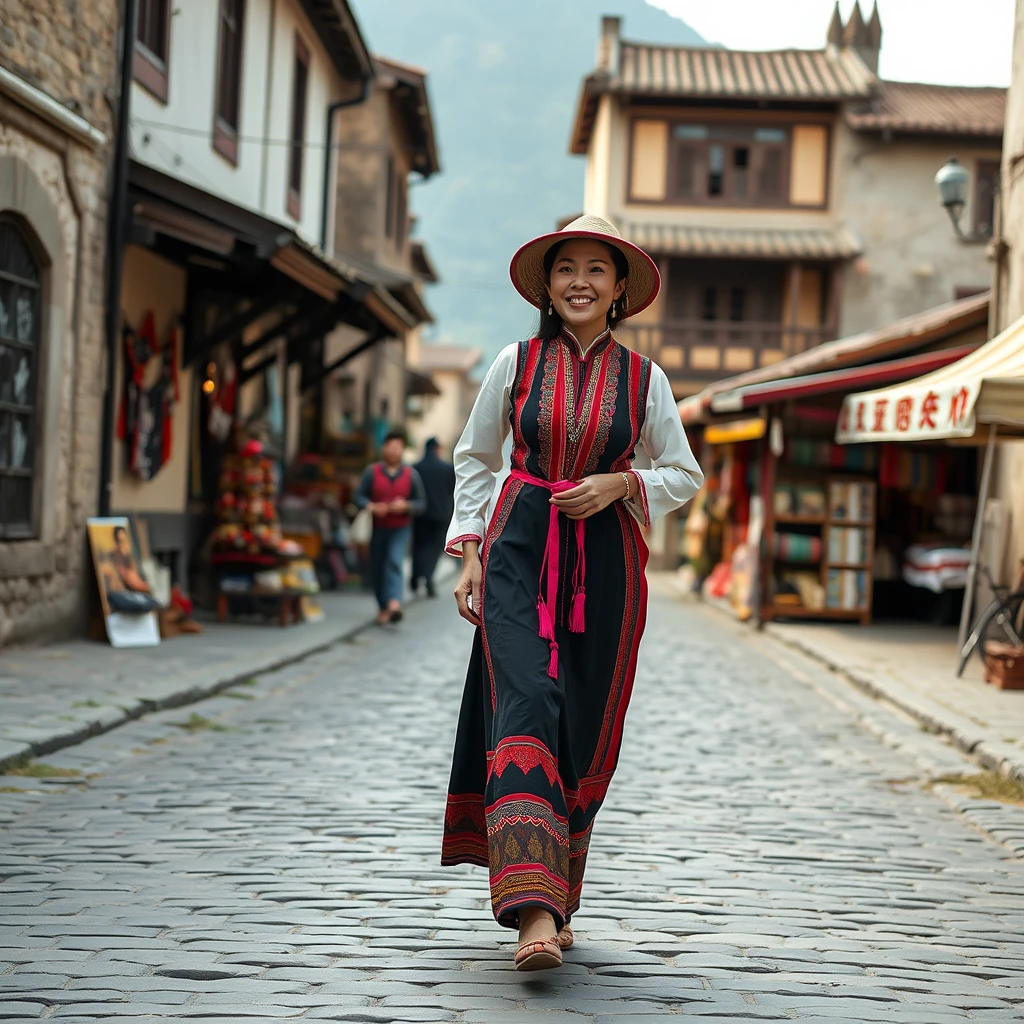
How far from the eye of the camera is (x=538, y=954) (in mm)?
3713

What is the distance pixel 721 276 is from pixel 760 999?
3316cm

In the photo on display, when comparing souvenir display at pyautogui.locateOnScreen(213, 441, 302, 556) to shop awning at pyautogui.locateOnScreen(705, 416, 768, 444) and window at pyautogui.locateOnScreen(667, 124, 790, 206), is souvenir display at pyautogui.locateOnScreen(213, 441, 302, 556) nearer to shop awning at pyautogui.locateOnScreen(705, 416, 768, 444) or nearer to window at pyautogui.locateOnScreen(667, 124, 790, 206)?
shop awning at pyautogui.locateOnScreen(705, 416, 768, 444)

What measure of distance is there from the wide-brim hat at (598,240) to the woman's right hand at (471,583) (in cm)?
73

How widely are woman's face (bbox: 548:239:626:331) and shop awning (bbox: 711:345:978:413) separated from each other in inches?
468

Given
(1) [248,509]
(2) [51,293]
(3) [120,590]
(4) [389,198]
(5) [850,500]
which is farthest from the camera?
(4) [389,198]

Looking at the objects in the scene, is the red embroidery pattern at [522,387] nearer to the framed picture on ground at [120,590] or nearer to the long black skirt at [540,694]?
the long black skirt at [540,694]

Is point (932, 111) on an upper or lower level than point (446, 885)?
upper

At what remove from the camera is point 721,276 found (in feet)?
118

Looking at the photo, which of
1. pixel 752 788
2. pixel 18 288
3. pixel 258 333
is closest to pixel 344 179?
pixel 258 333

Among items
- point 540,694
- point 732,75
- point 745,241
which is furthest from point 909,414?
point 732,75

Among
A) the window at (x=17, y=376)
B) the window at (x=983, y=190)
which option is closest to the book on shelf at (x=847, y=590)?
the window at (x=17, y=376)

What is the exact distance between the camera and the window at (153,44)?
13539mm

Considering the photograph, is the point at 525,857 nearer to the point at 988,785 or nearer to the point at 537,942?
the point at 537,942

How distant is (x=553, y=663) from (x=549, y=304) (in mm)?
1070
